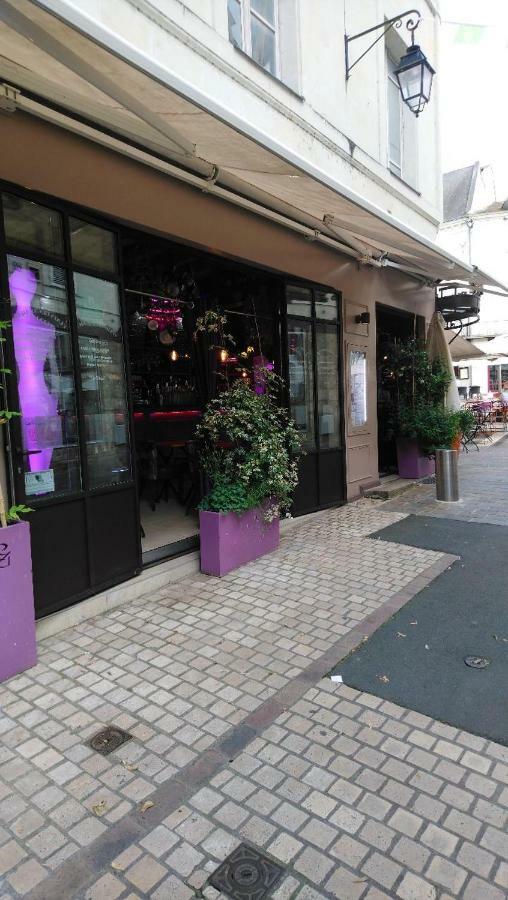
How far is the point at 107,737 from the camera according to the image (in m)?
2.75

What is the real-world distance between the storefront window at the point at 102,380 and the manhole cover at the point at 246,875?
115 inches

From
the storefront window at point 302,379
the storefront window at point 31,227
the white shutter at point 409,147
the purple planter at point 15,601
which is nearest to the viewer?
the purple planter at point 15,601

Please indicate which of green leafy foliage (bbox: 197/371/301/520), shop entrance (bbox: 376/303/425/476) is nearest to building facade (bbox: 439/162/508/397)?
shop entrance (bbox: 376/303/425/476)

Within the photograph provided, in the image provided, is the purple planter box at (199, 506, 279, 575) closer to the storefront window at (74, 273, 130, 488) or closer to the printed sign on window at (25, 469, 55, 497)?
the storefront window at (74, 273, 130, 488)

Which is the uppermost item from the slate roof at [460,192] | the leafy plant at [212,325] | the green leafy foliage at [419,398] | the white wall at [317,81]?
the slate roof at [460,192]

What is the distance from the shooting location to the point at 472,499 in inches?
316

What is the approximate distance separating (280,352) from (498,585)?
3.81 m

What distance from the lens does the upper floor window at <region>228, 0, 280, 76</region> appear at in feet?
18.8

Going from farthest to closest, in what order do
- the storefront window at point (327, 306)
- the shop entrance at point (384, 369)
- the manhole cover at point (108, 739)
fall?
the shop entrance at point (384, 369), the storefront window at point (327, 306), the manhole cover at point (108, 739)

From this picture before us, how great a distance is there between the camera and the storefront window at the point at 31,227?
3646 millimetres

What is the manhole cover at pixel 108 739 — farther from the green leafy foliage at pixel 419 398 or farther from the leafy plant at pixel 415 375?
the leafy plant at pixel 415 375

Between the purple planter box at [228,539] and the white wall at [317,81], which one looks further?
the purple planter box at [228,539]

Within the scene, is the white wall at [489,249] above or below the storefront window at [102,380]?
above

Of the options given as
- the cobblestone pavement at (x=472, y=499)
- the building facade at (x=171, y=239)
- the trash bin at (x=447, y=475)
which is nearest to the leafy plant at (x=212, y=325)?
the building facade at (x=171, y=239)
